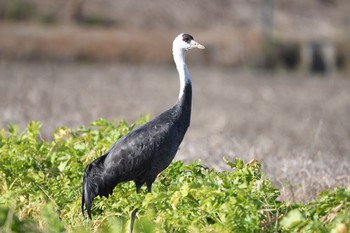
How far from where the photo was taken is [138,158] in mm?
6523

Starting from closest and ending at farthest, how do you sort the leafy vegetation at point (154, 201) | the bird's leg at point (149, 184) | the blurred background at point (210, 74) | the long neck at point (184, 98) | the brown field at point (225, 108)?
the leafy vegetation at point (154, 201)
the bird's leg at point (149, 184)
the long neck at point (184, 98)
the brown field at point (225, 108)
the blurred background at point (210, 74)

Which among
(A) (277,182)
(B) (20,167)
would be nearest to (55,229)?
(B) (20,167)

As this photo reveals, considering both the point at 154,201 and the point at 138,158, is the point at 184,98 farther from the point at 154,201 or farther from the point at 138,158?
the point at 154,201

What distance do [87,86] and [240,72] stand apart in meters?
8.71

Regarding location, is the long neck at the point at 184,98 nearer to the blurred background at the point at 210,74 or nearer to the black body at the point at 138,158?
the black body at the point at 138,158

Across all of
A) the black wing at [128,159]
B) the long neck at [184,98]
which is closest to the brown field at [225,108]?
the long neck at [184,98]

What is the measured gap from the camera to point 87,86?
20844 millimetres

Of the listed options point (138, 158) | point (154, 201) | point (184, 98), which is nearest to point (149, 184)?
point (138, 158)

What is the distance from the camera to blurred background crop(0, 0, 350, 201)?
11.1 meters

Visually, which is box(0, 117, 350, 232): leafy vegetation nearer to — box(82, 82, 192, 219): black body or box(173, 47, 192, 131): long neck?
box(82, 82, 192, 219): black body

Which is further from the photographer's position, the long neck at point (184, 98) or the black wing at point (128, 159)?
the long neck at point (184, 98)

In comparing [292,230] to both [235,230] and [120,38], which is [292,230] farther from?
[120,38]

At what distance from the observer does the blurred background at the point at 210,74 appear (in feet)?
36.3

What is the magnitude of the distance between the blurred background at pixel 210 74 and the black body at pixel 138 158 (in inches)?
45.3
